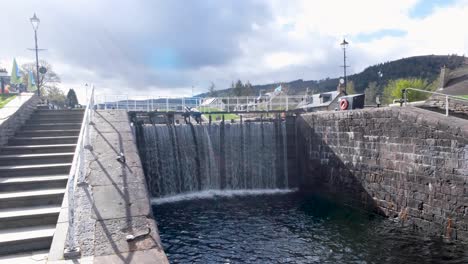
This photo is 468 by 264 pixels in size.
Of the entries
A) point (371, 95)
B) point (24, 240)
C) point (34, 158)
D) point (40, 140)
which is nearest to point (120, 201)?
point (24, 240)

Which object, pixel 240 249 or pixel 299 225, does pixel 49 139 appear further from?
pixel 299 225

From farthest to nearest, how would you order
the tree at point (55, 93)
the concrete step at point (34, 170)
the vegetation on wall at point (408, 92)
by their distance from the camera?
the tree at point (55, 93)
the vegetation on wall at point (408, 92)
the concrete step at point (34, 170)

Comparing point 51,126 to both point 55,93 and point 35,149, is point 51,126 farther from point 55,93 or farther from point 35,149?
point 55,93

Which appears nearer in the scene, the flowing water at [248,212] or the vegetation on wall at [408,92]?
the flowing water at [248,212]

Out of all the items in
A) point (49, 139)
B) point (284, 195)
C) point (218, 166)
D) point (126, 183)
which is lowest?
point (284, 195)

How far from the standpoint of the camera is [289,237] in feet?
29.7

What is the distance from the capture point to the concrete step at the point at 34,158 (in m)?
6.81

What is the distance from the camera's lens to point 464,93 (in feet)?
73.3

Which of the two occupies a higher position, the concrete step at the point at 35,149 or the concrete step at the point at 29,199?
the concrete step at the point at 35,149

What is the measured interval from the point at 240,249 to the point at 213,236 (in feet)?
3.85

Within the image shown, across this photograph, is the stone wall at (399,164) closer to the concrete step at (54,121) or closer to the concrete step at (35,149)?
the concrete step at (35,149)

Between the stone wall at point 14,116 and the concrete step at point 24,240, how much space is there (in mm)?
3656

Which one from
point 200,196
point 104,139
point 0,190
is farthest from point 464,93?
point 0,190

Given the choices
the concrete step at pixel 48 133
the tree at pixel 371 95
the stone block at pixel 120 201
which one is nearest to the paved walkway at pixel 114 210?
the stone block at pixel 120 201
